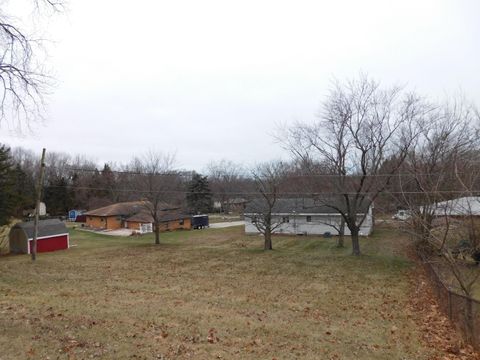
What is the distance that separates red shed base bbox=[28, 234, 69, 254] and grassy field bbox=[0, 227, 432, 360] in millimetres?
11099

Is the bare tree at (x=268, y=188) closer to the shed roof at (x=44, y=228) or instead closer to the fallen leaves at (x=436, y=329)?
the fallen leaves at (x=436, y=329)

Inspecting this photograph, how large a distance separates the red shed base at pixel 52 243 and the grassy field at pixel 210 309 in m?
11.1

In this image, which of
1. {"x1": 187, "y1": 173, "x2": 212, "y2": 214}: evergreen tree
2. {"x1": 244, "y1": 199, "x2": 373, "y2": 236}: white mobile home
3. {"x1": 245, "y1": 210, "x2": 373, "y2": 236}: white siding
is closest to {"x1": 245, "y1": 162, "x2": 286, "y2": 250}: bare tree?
{"x1": 244, "y1": 199, "x2": 373, "y2": 236}: white mobile home

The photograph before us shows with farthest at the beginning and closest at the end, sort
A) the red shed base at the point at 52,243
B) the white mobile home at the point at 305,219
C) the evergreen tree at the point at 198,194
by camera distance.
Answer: the evergreen tree at the point at 198,194 → the white mobile home at the point at 305,219 → the red shed base at the point at 52,243

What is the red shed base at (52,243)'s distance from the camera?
34.0 m

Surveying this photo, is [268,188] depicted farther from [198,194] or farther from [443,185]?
[198,194]

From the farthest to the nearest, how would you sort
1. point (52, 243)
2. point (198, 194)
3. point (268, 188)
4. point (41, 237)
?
point (198, 194), point (52, 243), point (41, 237), point (268, 188)

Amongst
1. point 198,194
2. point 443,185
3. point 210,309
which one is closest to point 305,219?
point 443,185

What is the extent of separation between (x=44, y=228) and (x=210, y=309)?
28.5 meters

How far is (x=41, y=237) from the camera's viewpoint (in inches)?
1339

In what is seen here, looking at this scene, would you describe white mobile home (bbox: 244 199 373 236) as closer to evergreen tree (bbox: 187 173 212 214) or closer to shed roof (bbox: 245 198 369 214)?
shed roof (bbox: 245 198 369 214)

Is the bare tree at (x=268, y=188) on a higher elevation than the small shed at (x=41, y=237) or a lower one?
higher

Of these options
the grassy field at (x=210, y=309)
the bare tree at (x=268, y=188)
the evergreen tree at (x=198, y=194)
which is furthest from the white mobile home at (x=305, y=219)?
the evergreen tree at (x=198, y=194)

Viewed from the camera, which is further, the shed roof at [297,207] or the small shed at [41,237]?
the shed roof at [297,207]
